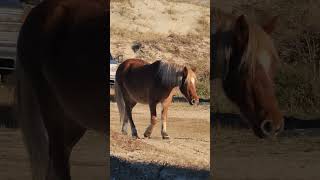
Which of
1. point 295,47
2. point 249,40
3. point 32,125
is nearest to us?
point 249,40

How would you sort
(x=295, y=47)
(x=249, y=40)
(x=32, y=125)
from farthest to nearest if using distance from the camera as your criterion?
(x=295, y=47)
(x=32, y=125)
(x=249, y=40)

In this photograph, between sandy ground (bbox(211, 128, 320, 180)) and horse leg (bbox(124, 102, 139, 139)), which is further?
sandy ground (bbox(211, 128, 320, 180))

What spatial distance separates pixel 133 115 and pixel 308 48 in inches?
55.9

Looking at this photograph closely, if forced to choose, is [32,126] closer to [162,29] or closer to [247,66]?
[162,29]

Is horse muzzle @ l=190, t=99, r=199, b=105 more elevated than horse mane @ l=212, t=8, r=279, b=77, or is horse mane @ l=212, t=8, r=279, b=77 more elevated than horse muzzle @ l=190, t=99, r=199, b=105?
horse mane @ l=212, t=8, r=279, b=77

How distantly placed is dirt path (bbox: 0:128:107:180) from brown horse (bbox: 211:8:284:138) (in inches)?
40.2

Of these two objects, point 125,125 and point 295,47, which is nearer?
point 125,125

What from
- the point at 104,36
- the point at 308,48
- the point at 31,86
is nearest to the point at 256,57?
the point at 308,48

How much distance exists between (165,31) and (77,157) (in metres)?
1.16

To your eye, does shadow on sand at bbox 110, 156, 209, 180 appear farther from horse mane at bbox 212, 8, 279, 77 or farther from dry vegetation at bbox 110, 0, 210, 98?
horse mane at bbox 212, 8, 279, 77

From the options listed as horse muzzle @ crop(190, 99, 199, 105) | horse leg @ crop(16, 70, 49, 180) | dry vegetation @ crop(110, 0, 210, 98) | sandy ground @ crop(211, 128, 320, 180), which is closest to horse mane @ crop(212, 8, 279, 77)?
dry vegetation @ crop(110, 0, 210, 98)

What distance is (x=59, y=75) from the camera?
4.04 meters

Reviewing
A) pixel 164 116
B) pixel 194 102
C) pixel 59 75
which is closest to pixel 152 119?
pixel 164 116

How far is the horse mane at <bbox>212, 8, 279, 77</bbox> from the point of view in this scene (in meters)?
3.96
